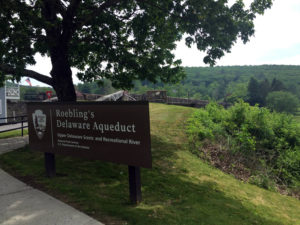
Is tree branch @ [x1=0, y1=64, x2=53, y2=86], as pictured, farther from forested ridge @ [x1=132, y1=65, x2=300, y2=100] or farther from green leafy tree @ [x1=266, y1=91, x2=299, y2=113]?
forested ridge @ [x1=132, y1=65, x2=300, y2=100]

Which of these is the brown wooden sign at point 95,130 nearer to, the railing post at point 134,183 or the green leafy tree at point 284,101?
the railing post at point 134,183

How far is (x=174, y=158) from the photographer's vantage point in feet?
26.3

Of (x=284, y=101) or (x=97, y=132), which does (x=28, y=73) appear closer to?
(x=97, y=132)

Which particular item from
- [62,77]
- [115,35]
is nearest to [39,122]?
[62,77]

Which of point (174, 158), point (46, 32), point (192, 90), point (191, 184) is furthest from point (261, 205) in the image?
point (192, 90)

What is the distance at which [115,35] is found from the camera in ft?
36.3

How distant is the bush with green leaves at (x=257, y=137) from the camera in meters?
10.2

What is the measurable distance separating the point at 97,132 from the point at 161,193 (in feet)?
6.00

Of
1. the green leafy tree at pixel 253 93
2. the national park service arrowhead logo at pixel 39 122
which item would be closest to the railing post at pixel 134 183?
the national park service arrowhead logo at pixel 39 122

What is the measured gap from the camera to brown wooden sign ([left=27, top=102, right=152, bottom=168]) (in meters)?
3.75

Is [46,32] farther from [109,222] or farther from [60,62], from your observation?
[109,222]

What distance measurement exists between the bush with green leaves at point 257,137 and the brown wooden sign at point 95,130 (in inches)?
246

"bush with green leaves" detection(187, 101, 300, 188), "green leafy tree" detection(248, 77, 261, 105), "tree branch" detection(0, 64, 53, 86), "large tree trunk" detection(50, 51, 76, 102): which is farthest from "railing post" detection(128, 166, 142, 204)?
"green leafy tree" detection(248, 77, 261, 105)

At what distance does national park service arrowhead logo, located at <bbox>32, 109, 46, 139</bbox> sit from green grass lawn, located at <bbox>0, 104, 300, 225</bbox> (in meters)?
1.05
